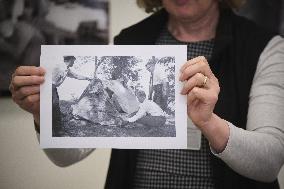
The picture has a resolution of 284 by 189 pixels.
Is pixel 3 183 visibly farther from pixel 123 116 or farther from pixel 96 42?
pixel 123 116

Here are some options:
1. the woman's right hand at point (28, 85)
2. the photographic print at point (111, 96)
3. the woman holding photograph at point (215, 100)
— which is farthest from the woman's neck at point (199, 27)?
the woman's right hand at point (28, 85)

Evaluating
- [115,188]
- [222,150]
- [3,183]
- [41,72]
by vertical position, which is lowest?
[3,183]

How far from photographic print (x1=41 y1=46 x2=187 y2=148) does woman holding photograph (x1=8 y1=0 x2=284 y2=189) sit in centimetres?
4

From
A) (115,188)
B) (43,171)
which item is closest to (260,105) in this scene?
(115,188)

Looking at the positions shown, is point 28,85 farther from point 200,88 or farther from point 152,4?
point 152,4

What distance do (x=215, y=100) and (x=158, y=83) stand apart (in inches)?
4.8

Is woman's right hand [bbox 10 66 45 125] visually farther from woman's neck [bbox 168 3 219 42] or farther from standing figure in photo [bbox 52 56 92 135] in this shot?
woman's neck [bbox 168 3 219 42]

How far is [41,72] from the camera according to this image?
0.71 m

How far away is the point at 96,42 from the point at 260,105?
759 millimetres

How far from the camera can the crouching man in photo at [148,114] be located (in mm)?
735

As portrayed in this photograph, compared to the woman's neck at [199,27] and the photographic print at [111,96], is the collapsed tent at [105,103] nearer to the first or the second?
the photographic print at [111,96]

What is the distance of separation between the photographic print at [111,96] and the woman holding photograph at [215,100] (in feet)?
0.13

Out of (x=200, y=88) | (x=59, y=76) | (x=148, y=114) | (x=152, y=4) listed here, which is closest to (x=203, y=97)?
(x=200, y=88)

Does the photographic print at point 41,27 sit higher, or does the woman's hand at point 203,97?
the photographic print at point 41,27
